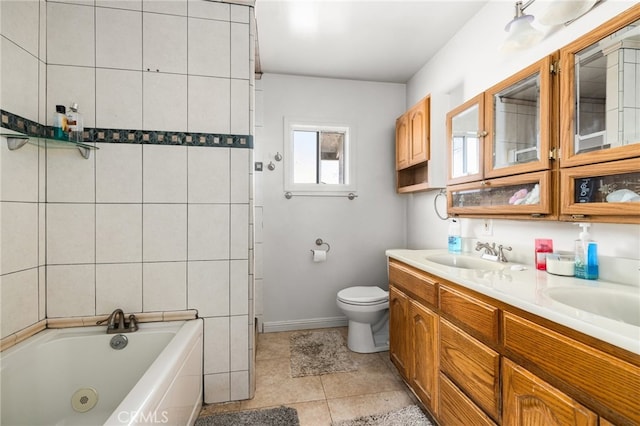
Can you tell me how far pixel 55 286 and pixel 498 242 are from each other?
2.57 meters

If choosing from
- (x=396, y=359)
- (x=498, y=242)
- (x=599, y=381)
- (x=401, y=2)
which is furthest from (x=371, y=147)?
(x=599, y=381)

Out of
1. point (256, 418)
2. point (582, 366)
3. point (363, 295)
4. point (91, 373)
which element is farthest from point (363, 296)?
point (91, 373)

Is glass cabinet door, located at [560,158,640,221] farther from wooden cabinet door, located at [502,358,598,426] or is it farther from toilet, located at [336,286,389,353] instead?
toilet, located at [336,286,389,353]

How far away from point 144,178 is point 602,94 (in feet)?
7.16

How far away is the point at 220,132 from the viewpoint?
1732 mm

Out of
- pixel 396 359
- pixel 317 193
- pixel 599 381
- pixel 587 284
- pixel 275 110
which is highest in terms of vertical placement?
pixel 275 110

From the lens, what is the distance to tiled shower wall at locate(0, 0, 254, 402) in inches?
60.7

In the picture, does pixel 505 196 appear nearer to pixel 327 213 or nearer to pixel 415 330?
pixel 415 330

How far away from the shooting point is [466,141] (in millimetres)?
1843

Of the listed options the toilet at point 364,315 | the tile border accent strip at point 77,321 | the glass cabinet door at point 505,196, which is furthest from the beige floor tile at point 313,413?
the glass cabinet door at point 505,196

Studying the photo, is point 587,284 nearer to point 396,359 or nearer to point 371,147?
point 396,359

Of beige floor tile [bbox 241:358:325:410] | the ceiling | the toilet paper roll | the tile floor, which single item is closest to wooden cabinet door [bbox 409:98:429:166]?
the ceiling

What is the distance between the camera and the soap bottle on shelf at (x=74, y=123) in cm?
150

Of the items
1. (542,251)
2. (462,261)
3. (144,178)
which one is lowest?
(462,261)
